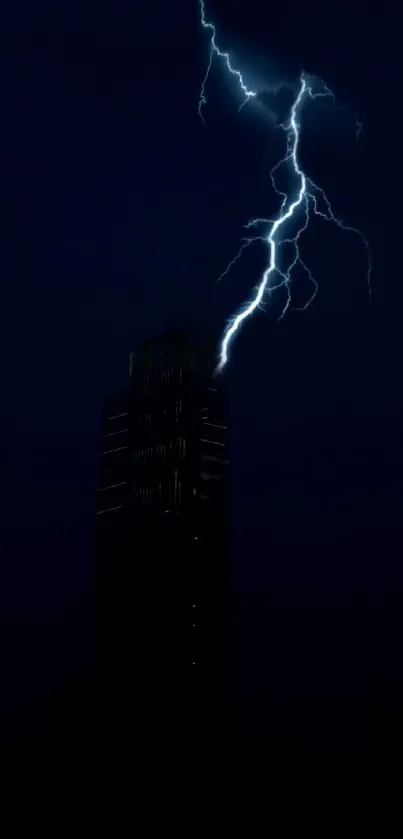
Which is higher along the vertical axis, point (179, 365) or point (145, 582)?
point (179, 365)

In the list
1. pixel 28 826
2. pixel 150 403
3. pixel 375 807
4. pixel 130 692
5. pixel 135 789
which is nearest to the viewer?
pixel 375 807

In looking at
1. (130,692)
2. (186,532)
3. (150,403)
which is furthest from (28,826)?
(150,403)

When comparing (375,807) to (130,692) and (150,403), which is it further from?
(150,403)

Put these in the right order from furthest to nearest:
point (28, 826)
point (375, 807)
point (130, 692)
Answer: point (130, 692) → point (28, 826) → point (375, 807)

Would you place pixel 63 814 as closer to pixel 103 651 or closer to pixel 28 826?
pixel 28 826

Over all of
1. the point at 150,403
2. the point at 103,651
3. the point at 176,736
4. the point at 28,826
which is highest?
the point at 150,403

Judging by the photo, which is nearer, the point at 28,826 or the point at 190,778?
the point at 28,826
